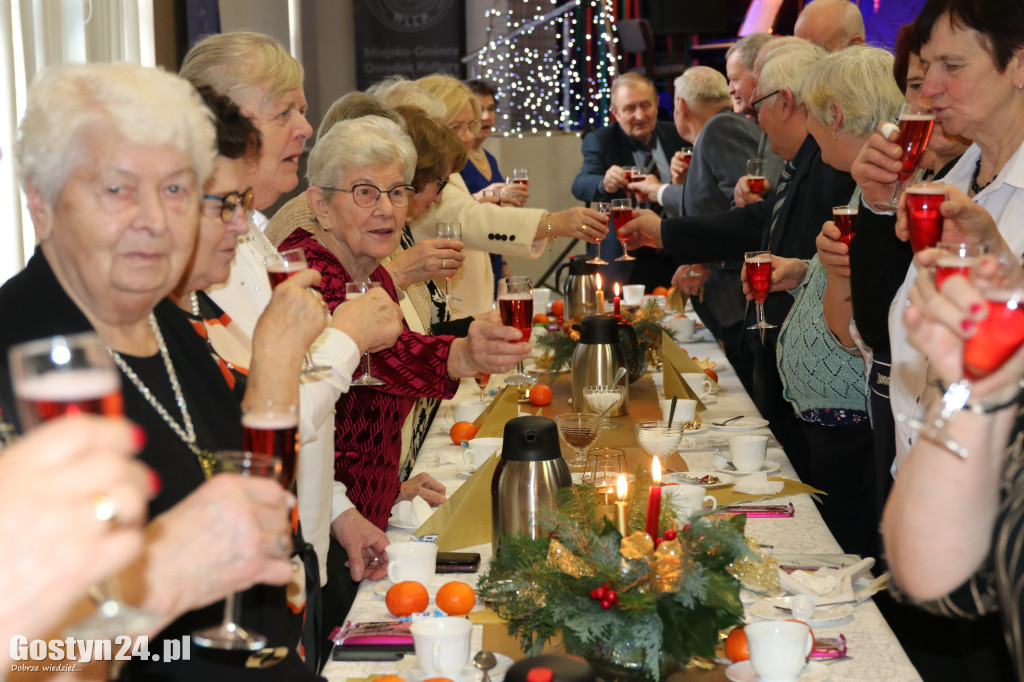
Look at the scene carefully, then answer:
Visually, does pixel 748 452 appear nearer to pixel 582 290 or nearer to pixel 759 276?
pixel 759 276

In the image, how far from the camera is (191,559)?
96 centimetres

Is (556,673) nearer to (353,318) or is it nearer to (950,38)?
(353,318)

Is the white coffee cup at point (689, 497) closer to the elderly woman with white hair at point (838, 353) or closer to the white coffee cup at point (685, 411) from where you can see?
the white coffee cup at point (685, 411)

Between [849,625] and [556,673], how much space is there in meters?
0.70

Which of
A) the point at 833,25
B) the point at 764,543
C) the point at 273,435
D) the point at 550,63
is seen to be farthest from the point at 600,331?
the point at 550,63

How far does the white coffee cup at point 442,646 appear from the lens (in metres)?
1.53

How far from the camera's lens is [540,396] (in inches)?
135

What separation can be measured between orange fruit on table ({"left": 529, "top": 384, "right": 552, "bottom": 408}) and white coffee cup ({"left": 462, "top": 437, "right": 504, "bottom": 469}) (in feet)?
2.34

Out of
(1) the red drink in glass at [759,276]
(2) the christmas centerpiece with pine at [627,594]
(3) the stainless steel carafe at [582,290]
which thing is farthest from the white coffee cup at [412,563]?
(3) the stainless steel carafe at [582,290]

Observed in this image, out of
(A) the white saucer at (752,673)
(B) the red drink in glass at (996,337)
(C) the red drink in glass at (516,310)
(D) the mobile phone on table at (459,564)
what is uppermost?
(B) the red drink in glass at (996,337)

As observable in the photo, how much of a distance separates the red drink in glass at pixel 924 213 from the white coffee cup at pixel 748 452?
2.51ft

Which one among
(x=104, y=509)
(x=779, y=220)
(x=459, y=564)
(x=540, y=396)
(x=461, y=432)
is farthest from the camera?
(x=779, y=220)

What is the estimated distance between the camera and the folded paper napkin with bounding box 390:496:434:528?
2.33 m

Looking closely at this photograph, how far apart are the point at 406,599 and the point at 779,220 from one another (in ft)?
8.02
